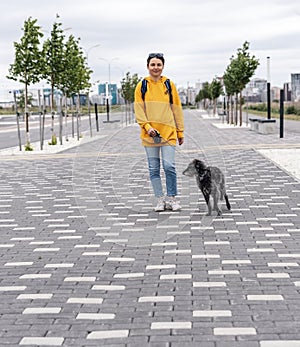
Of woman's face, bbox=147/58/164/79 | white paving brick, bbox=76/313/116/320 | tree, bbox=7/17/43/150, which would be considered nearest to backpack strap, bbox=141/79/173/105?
woman's face, bbox=147/58/164/79

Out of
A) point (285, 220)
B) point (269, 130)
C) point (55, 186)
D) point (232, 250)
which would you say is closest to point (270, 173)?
point (55, 186)

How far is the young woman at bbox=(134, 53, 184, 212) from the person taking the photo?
777cm

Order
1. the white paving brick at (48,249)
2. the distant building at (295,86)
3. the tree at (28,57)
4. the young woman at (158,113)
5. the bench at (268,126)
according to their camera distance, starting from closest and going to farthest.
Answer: the white paving brick at (48,249)
the young woman at (158,113)
the tree at (28,57)
the bench at (268,126)
the distant building at (295,86)

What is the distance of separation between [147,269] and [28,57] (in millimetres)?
16023

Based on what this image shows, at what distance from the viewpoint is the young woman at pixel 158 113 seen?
25.5ft

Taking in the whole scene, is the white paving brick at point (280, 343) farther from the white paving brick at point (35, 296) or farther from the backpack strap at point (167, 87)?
the backpack strap at point (167, 87)

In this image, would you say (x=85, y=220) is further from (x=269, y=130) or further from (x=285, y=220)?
(x=269, y=130)

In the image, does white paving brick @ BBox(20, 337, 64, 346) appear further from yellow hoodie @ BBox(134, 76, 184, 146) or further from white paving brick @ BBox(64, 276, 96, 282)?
yellow hoodie @ BBox(134, 76, 184, 146)

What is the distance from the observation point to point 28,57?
799 inches

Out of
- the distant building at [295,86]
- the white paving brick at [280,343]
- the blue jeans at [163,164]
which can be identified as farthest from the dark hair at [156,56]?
the distant building at [295,86]

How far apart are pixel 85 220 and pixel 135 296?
131 inches

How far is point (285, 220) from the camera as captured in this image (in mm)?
7457

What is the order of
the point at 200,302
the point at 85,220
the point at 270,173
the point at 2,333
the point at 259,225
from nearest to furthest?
the point at 2,333
the point at 200,302
the point at 259,225
the point at 85,220
the point at 270,173

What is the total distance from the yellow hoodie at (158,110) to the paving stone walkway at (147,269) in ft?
3.36
